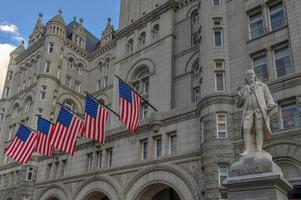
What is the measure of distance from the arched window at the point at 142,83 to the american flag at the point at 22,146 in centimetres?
1105

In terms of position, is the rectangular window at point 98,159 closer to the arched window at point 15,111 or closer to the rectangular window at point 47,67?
the rectangular window at point 47,67

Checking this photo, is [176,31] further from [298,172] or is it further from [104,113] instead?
[298,172]

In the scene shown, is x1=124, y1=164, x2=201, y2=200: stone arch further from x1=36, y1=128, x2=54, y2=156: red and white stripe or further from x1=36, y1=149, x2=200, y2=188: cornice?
x1=36, y1=128, x2=54, y2=156: red and white stripe

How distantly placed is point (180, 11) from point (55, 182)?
22.6 meters

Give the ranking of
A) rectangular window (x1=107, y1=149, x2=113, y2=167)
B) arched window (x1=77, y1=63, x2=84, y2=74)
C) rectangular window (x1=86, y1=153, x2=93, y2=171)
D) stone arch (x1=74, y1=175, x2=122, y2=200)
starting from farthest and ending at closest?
arched window (x1=77, y1=63, x2=84, y2=74), rectangular window (x1=86, y1=153, x2=93, y2=171), rectangular window (x1=107, y1=149, x2=113, y2=167), stone arch (x1=74, y1=175, x2=122, y2=200)

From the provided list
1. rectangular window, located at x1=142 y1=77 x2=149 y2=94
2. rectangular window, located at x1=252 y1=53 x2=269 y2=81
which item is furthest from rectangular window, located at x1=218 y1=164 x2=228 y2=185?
rectangular window, located at x1=142 y1=77 x2=149 y2=94

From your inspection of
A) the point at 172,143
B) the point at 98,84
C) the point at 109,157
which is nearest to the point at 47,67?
the point at 98,84

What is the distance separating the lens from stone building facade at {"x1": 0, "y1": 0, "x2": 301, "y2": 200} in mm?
22453

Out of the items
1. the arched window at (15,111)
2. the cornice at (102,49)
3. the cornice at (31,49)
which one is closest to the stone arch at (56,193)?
the arched window at (15,111)

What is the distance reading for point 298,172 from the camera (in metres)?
19.8

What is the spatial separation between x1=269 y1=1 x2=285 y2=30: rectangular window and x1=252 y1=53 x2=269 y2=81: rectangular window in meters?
2.32

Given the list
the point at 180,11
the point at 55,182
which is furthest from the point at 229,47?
the point at 55,182

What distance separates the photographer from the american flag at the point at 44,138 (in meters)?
30.0

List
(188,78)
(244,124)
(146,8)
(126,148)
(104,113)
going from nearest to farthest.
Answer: (244,124)
(104,113)
(126,148)
(188,78)
(146,8)
